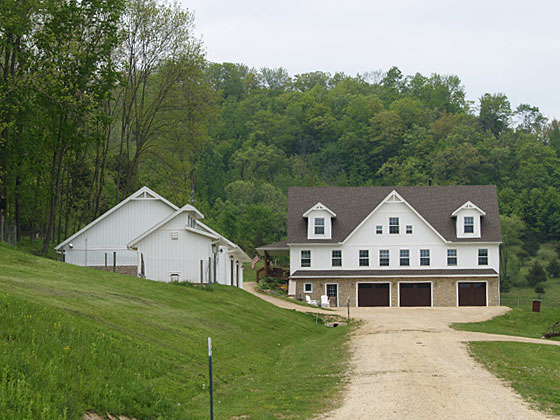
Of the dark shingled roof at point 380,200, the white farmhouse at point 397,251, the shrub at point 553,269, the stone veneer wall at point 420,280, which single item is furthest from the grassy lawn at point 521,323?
the shrub at point 553,269

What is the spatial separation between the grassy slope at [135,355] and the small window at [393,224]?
27.7m

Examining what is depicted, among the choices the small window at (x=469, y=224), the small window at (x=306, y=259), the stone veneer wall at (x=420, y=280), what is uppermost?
the small window at (x=469, y=224)

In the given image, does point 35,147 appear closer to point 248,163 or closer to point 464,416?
point 464,416

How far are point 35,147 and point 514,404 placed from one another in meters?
32.1

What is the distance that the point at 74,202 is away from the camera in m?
55.3

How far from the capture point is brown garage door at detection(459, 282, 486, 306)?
183 ft

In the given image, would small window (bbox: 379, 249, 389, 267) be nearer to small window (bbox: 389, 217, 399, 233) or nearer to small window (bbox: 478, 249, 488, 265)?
small window (bbox: 389, 217, 399, 233)

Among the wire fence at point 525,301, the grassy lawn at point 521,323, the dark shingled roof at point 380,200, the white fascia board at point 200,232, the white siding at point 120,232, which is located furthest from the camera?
the wire fence at point 525,301

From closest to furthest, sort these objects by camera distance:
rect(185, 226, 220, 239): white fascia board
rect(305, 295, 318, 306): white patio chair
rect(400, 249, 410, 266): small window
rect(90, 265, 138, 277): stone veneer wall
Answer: rect(185, 226, 220, 239): white fascia board
rect(90, 265, 138, 277): stone veneer wall
rect(305, 295, 318, 306): white patio chair
rect(400, 249, 410, 266): small window

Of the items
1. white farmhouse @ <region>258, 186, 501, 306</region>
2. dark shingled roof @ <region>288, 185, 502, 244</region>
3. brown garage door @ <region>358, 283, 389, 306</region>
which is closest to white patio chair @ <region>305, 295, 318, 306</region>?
white farmhouse @ <region>258, 186, 501, 306</region>

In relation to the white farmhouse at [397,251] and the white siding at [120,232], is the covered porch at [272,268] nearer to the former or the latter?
the white farmhouse at [397,251]

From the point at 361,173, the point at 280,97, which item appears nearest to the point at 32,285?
the point at 361,173

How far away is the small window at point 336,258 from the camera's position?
189 ft

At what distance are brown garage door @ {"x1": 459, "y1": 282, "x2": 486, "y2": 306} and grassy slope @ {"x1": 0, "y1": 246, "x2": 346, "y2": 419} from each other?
27.3m
